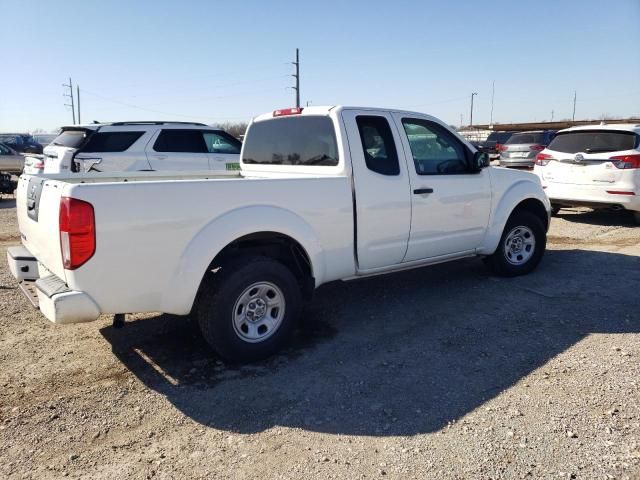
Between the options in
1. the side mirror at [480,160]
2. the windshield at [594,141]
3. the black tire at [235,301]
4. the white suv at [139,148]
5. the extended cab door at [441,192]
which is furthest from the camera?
the white suv at [139,148]

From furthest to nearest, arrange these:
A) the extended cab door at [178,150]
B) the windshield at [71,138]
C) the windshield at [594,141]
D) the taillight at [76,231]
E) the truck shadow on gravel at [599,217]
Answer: the truck shadow on gravel at [599,217]
the extended cab door at [178,150]
the windshield at [71,138]
the windshield at [594,141]
the taillight at [76,231]

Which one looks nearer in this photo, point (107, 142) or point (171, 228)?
point (171, 228)

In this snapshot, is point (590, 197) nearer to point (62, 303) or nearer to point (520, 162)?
point (62, 303)

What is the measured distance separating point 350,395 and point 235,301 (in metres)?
1.05

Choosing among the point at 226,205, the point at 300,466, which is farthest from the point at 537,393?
the point at 226,205

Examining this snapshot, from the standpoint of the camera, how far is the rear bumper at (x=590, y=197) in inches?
337

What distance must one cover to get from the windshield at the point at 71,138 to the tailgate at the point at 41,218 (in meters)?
5.37

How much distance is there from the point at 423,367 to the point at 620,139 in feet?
23.5

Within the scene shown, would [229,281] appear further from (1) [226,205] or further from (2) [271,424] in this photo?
(2) [271,424]

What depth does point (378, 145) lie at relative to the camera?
4.66m

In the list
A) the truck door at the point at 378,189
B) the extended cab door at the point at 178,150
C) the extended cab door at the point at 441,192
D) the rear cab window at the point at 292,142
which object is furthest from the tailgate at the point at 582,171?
the extended cab door at the point at 178,150

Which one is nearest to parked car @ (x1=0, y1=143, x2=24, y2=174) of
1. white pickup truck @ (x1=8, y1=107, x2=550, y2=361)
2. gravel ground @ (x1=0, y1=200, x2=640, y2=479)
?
gravel ground @ (x1=0, y1=200, x2=640, y2=479)

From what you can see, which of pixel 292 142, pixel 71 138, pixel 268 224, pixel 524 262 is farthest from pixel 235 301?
pixel 71 138

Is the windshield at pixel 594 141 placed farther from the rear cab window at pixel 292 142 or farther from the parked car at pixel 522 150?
the parked car at pixel 522 150
